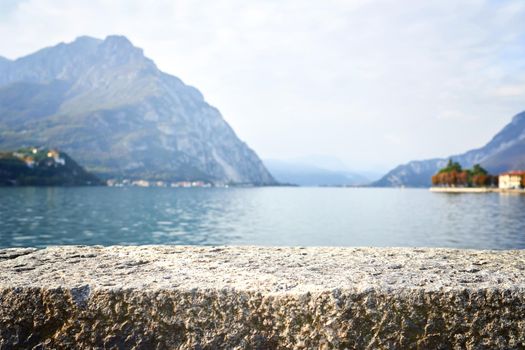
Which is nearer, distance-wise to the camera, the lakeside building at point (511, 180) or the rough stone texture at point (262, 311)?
the rough stone texture at point (262, 311)

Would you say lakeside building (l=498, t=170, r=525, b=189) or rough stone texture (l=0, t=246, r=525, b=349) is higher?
lakeside building (l=498, t=170, r=525, b=189)

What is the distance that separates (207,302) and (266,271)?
0.70 metres

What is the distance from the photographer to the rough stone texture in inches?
123

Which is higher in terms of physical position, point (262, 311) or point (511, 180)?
point (511, 180)

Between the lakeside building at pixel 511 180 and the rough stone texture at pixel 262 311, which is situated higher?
the lakeside building at pixel 511 180

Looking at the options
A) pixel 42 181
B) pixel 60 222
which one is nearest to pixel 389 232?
pixel 60 222

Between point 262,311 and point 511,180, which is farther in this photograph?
point 511,180

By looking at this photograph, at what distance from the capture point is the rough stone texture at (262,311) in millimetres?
3129

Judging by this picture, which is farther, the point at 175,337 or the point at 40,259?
the point at 40,259

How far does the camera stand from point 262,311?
3.18m

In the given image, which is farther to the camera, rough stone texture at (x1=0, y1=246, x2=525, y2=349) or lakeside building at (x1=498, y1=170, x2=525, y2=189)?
lakeside building at (x1=498, y1=170, x2=525, y2=189)

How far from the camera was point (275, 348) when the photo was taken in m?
3.22

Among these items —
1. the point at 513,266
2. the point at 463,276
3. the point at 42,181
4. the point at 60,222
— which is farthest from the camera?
the point at 42,181

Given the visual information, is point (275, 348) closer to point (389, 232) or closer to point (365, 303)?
point (365, 303)
